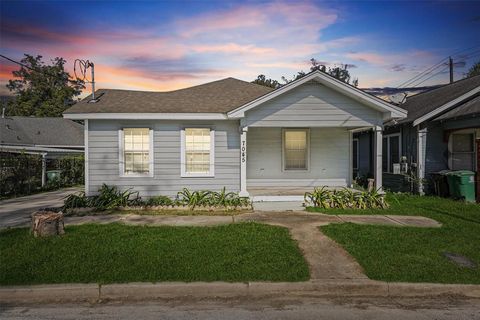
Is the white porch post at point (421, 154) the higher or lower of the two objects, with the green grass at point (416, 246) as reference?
higher

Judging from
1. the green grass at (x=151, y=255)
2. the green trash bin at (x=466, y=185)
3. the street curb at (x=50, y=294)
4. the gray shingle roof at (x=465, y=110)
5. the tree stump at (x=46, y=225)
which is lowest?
the street curb at (x=50, y=294)

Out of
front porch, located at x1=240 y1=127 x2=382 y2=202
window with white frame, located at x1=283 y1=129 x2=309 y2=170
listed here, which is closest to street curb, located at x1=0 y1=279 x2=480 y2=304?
front porch, located at x1=240 y1=127 x2=382 y2=202

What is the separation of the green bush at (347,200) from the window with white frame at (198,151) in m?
3.49

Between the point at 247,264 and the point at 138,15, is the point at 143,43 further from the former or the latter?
the point at 247,264

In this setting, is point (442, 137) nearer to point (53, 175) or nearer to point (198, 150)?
point (198, 150)

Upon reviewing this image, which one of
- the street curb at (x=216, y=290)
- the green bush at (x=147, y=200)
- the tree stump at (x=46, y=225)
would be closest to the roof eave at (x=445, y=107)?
the green bush at (x=147, y=200)

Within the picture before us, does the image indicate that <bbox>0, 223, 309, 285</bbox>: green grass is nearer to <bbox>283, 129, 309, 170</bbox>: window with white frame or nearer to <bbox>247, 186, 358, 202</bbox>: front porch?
<bbox>247, 186, 358, 202</bbox>: front porch

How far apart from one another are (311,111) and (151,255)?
7323 mm

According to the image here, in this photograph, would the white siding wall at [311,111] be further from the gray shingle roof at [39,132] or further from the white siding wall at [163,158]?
the gray shingle roof at [39,132]

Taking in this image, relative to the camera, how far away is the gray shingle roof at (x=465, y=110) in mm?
11725

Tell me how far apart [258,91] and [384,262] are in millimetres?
10128

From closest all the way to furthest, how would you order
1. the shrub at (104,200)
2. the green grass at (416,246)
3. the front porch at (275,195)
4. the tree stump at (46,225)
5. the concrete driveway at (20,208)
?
the green grass at (416,246) → the tree stump at (46,225) → the concrete driveway at (20,208) → the shrub at (104,200) → the front porch at (275,195)

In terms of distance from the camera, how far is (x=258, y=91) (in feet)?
47.5

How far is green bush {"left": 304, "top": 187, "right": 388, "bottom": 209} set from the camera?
34.9ft
